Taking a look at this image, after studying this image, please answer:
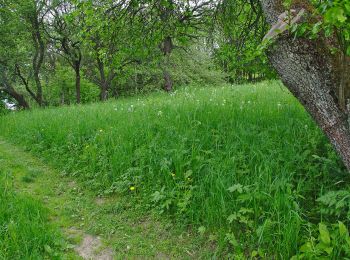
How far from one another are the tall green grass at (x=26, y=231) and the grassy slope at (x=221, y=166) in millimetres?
1075

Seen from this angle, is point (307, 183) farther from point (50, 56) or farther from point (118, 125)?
point (50, 56)

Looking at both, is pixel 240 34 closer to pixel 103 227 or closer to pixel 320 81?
pixel 320 81

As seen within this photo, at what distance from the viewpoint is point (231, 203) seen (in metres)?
3.33

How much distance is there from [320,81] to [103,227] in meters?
2.90

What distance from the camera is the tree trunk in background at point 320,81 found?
2.60m

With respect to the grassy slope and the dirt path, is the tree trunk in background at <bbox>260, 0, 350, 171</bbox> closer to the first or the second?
the grassy slope

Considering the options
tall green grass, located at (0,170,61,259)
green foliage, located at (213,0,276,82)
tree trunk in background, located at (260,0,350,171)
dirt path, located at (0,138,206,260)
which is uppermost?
green foliage, located at (213,0,276,82)

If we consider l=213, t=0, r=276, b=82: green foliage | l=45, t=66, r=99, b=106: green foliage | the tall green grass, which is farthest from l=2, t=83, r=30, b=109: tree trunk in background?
the tall green grass

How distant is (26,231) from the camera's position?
334 cm

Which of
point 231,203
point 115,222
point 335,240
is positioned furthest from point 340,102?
point 115,222

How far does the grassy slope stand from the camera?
3.05 meters

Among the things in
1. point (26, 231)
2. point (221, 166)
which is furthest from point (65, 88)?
point (221, 166)

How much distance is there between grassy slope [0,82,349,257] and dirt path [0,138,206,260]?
0.64ft

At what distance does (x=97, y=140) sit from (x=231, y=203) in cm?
363
